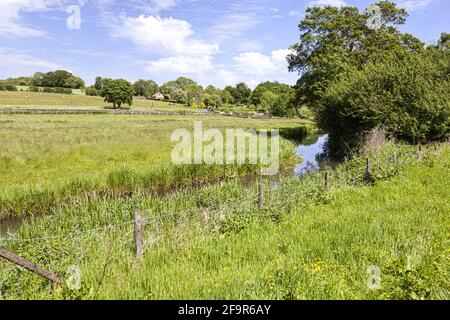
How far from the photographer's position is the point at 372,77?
2584cm

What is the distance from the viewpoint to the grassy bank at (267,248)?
555 cm

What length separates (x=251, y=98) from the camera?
498ft

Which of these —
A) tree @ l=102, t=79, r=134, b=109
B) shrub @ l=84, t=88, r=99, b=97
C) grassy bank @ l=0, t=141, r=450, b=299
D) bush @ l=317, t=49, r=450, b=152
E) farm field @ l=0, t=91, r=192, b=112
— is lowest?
grassy bank @ l=0, t=141, r=450, b=299

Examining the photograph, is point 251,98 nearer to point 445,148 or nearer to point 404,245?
point 445,148

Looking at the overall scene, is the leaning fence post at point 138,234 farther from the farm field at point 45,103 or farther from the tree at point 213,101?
the tree at point 213,101

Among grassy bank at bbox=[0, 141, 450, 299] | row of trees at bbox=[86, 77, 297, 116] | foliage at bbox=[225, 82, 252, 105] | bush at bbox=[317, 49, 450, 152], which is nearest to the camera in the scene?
grassy bank at bbox=[0, 141, 450, 299]

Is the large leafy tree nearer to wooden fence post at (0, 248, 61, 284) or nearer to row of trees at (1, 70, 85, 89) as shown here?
wooden fence post at (0, 248, 61, 284)

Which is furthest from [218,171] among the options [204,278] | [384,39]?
[384,39]

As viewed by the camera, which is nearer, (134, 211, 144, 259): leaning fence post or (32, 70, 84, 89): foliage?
(134, 211, 144, 259): leaning fence post

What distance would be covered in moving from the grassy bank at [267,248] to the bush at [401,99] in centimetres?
1236

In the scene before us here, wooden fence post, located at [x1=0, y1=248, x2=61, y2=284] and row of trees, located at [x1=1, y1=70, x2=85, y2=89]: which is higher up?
row of trees, located at [x1=1, y1=70, x2=85, y2=89]

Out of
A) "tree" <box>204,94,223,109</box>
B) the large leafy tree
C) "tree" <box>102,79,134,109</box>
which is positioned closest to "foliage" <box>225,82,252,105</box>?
"tree" <box>204,94,223,109</box>

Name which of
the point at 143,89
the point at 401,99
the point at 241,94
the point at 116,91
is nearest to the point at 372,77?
the point at 401,99

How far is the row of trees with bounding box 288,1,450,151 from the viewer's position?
2434cm
